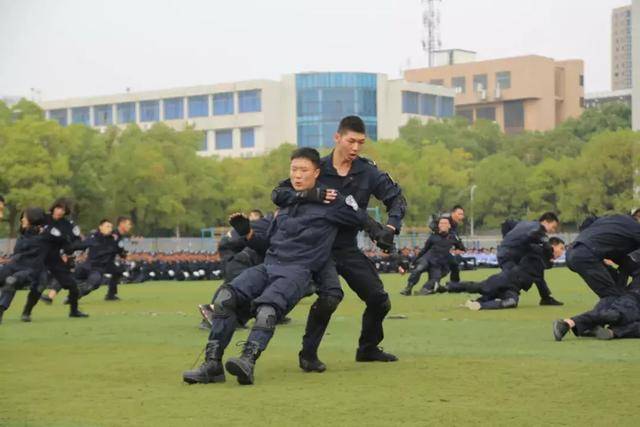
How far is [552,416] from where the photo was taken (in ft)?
25.8

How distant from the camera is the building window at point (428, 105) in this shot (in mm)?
127625

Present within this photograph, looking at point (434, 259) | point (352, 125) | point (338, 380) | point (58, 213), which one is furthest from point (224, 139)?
point (338, 380)

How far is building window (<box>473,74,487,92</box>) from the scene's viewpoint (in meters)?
148

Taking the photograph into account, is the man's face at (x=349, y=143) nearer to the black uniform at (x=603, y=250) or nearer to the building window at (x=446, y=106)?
the black uniform at (x=603, y=250)

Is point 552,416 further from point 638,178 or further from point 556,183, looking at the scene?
point 556,183

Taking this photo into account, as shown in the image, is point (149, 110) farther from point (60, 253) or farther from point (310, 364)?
point (310, 364)

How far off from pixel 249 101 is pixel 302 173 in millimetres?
110480

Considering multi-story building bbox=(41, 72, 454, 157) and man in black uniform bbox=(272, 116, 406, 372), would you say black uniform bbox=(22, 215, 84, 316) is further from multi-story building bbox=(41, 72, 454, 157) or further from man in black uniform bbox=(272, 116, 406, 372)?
multi-story building bbox=(41, 72, 454, 157)

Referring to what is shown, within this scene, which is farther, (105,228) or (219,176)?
(219,176)

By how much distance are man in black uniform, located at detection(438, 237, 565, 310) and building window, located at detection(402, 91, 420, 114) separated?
102 metres

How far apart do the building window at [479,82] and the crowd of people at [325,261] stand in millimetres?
128921

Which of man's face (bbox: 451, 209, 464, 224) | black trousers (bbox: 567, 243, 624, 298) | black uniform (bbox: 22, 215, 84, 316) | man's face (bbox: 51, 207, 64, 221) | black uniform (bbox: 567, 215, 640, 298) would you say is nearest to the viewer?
black uniform (bbox: 567, 215, 640, 298)

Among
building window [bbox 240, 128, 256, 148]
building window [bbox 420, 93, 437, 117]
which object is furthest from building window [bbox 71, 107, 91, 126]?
building window [bbox 420, 93, 437, 117]

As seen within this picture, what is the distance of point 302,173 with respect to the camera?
1084 centimetres
